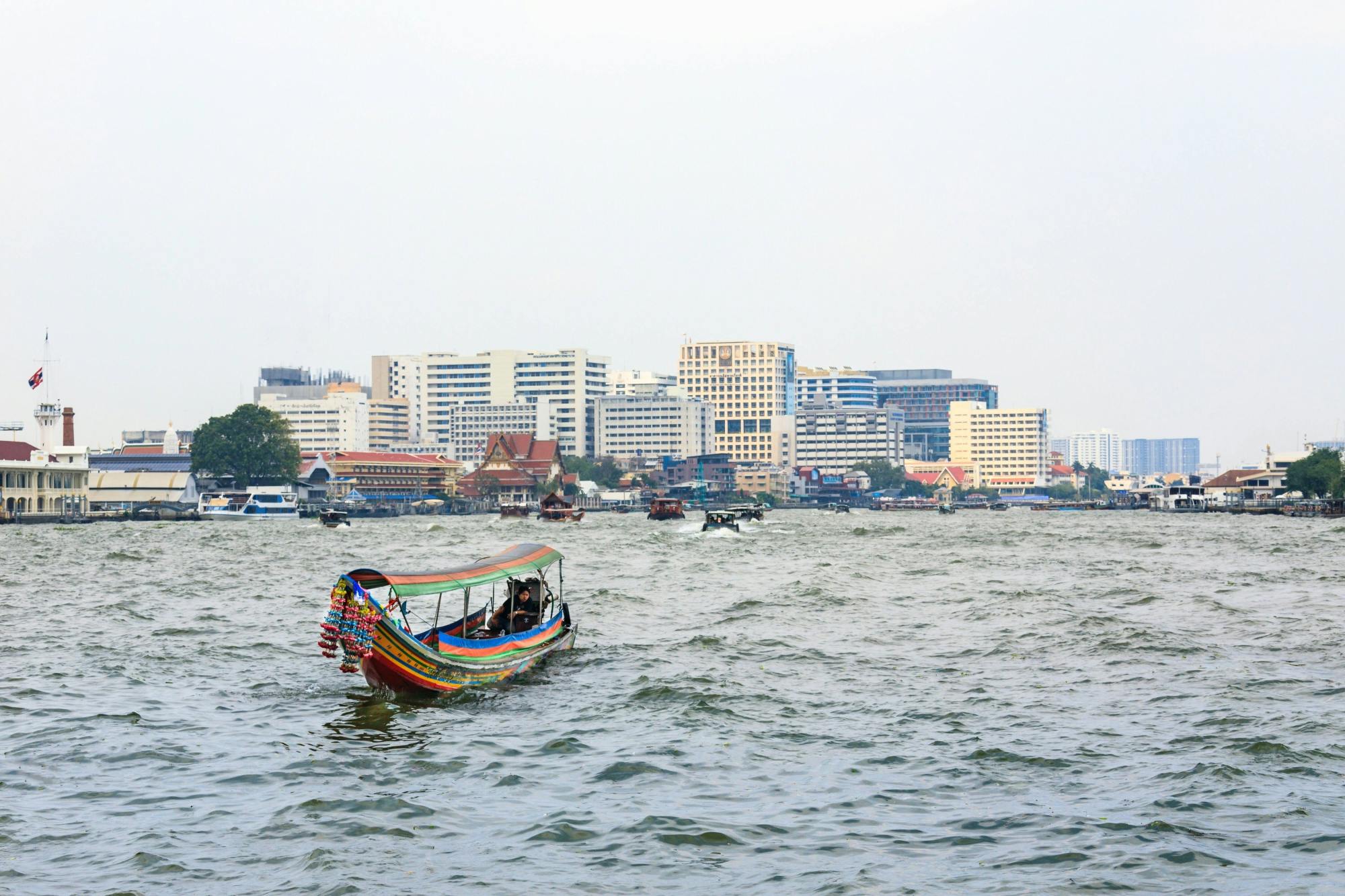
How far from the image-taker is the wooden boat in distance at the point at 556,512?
171 meters

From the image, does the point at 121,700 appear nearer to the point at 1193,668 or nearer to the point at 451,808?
the point at 451,808

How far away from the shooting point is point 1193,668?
99.8 feet

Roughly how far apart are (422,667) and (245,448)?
170030mm

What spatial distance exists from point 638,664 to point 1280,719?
45.1ft

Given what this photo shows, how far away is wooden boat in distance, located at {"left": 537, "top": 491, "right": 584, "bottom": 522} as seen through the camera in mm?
171125

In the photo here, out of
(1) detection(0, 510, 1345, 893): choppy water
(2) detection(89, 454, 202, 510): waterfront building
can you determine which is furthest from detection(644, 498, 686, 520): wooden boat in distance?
(1) detection(0, 510, 1345, 893): choppy water

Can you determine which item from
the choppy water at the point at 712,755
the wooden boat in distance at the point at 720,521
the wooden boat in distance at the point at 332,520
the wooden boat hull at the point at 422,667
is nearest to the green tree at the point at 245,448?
the wooden boat in distance at the point at 332,520

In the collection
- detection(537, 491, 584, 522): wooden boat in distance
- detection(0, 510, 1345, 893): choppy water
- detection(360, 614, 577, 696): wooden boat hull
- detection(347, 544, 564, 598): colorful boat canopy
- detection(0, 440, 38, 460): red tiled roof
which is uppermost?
detection(0, 440, 38, 460): red tiled roof

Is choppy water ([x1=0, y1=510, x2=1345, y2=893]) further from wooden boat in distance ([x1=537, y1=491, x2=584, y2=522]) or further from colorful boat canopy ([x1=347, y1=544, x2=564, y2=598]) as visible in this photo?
wooden boat in distance ([x1=537, y1=491, x2=584, y2=522])

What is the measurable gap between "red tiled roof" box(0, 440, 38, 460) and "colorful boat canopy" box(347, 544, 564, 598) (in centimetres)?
13024

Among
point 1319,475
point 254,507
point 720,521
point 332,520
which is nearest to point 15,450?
point 254,507

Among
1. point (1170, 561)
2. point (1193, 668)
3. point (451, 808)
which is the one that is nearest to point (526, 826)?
point (451, 808)

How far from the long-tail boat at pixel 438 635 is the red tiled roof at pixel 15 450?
132 m

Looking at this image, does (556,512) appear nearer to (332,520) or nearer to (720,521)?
(332,520)
